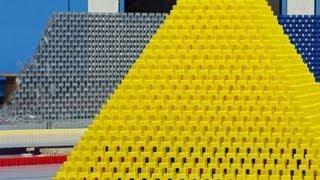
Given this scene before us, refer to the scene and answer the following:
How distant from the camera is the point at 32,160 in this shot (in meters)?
38.1

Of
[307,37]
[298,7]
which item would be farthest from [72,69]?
[298,7]

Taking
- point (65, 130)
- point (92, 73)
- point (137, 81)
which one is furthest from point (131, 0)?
point (137, 81)

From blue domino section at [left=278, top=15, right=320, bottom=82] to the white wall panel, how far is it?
23.6 ft

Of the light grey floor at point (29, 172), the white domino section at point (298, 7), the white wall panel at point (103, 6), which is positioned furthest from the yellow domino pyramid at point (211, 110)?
the white domino section at point (298, 7)

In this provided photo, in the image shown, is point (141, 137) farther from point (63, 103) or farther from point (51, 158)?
point (63, 103)

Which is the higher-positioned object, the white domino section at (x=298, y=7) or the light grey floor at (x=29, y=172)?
the white domino section at (x=298, y=7)

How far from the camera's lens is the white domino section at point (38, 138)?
125 ft

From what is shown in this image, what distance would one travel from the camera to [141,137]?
21391 mm

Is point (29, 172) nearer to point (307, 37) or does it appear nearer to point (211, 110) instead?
point (307, 37)

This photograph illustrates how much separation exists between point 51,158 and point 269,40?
1799cm

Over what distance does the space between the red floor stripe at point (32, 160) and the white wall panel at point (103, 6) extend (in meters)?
9.36

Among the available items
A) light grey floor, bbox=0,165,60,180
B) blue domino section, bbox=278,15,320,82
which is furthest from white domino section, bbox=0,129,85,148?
blue domino section, bbox=278,15,320,82

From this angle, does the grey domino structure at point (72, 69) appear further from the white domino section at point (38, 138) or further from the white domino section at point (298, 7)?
the white domino section at point (298, 7)

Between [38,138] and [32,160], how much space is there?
35.2 inches
